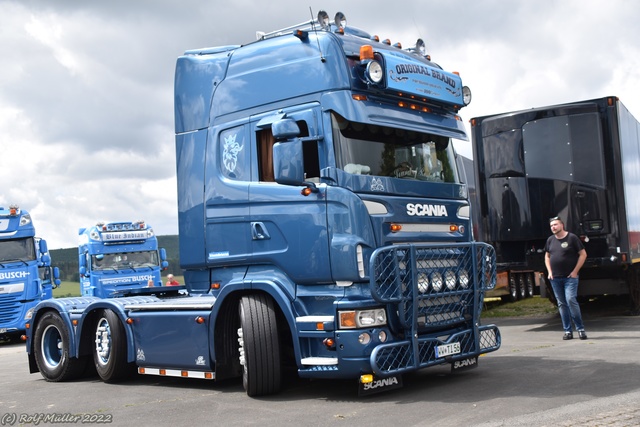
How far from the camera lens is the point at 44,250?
71.8 ft

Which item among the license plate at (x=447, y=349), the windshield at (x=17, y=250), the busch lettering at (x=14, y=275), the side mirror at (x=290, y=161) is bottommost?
the license plate at (x=447, y=349)

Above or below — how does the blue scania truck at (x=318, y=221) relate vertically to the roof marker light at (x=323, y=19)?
below

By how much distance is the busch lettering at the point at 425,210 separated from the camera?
8.40 meters

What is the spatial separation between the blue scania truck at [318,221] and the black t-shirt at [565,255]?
12.3ft

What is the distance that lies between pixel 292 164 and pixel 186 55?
2777 millimetres

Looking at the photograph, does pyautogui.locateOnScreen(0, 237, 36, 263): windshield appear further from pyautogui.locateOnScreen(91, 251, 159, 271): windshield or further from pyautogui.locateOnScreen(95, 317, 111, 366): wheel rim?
pyautogui.locateOnScreen(95, 317, 111, 366): wheel rim

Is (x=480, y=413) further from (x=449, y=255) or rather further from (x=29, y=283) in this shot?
(x=29, y=283)

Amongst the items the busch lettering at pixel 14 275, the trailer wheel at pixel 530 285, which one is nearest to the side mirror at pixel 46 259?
the busch lettering at pixel 14 275

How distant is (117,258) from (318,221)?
18702 millimetres

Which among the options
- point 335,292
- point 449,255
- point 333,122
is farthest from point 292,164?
point 449,255

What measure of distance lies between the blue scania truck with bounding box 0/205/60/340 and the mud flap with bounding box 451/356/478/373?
15.1 metres

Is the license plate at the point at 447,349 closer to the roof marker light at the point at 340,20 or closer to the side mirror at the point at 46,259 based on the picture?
the roof marker light at the point at 340,20

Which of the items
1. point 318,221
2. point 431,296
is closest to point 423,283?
point 431,296

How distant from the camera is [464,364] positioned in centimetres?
915
